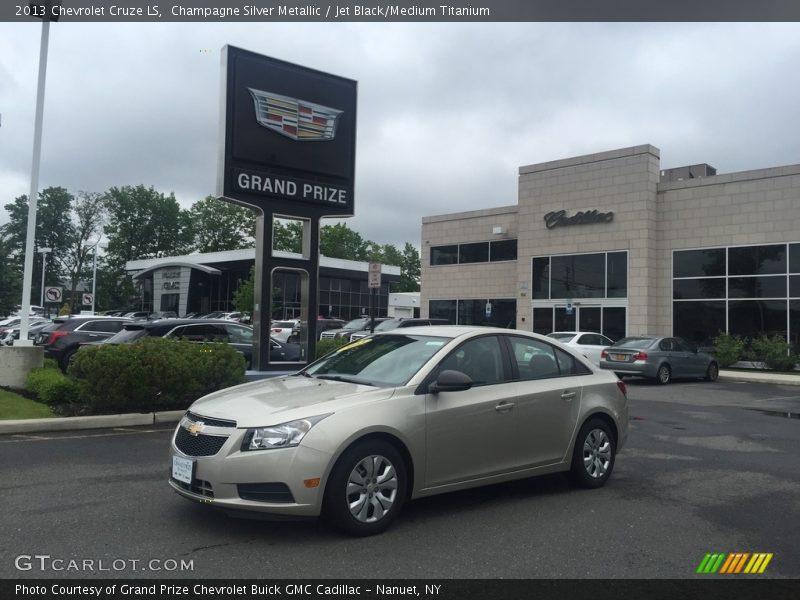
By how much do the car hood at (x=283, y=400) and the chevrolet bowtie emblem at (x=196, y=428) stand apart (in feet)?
0.26

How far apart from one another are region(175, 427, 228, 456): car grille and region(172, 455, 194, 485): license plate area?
7 centimetres

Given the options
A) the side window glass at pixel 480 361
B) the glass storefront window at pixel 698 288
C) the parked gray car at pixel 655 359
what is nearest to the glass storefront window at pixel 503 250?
the glass storefront window at pixel 698 288

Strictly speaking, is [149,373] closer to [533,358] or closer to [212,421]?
[212,421]

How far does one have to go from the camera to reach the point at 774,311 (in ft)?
82.3

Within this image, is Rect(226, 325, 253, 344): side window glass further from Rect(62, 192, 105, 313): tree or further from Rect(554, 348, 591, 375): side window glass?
Rect(62, 192, 105, 313): tree

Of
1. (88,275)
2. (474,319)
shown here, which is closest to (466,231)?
(474,319)

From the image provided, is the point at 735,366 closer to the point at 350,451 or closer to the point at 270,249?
the point at 270,249

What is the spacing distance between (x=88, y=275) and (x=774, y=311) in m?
80.9

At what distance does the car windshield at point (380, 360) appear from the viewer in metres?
5.73

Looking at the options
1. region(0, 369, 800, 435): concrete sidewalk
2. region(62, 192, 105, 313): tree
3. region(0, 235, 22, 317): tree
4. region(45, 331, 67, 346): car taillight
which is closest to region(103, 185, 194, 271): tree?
region(62, 192, 105, 313): tree

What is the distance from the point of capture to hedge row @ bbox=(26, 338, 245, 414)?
33.1 ft

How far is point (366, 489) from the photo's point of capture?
4.97m

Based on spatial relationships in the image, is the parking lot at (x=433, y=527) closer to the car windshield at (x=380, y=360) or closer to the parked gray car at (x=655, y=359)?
the car windshield at (x=380, y=360)

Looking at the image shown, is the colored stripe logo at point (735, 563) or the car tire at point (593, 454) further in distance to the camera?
the car tire at point (593, 454)
